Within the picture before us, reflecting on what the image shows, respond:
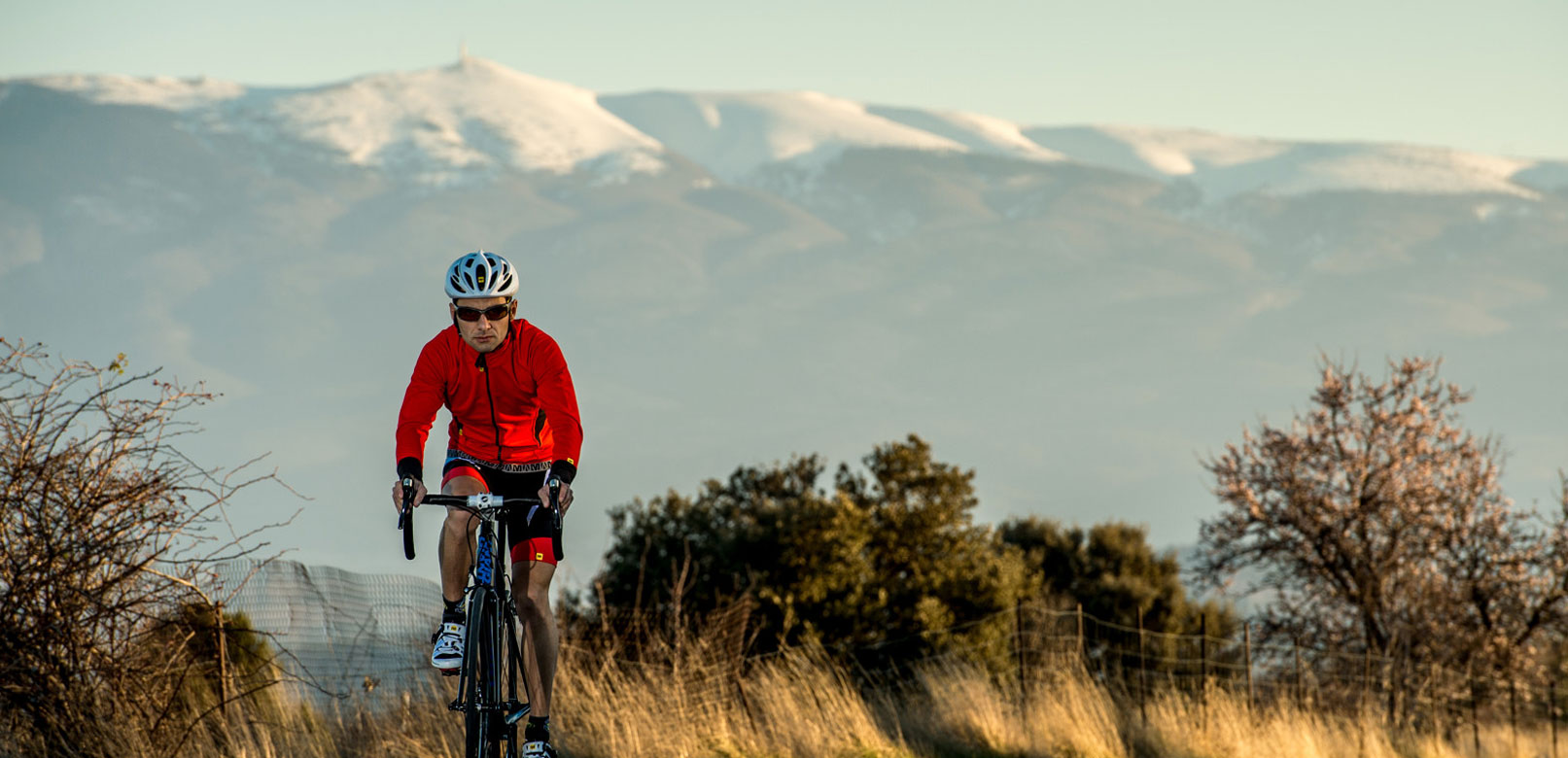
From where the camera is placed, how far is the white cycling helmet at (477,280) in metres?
6.26

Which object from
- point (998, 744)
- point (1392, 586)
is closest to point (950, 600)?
point (1392, 586)

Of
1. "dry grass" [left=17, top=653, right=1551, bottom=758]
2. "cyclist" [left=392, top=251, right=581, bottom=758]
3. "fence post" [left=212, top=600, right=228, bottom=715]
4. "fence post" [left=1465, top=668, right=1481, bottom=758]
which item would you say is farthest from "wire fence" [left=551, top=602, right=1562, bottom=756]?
"cyclist" [left=392, top=251, right=581, bottom=758]

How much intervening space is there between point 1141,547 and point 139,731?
39.4 meters

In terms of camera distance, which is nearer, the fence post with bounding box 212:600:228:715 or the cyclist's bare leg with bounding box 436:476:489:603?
the cyclist's bare leg with bounding box 436:476:489:603

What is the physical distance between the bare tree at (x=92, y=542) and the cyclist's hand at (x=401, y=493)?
1997mm

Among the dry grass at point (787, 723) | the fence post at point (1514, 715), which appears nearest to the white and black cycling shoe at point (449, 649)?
the dry grass at point (787, 723)

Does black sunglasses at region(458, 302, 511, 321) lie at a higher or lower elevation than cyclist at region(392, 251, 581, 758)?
higher

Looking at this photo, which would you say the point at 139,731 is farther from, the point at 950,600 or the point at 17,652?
the point at 950,600

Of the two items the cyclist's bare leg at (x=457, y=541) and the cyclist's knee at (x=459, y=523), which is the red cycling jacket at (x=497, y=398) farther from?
the cyclist's knee at (x=459, y=523)

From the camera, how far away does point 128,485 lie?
26.4 ft

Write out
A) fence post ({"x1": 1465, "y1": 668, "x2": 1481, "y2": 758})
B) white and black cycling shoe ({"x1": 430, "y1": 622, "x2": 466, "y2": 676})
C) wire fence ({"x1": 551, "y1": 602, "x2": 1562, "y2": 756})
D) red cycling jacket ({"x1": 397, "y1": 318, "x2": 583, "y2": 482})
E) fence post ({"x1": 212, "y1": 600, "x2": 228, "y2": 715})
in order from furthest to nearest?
fence post ({"x1": 1465, "y1": 668, "x2": 1481, "y2": 758}) < wire fence ({"x1": 551, "y1": 602, "x2": 1562, "y2": 756}) < fence post ({"x1": 212, "y1": 600, "x2": 228, "y2": 715}) < red cycling jacket ({"x1": 397, "y1": 318, "x2": 583, "y2": 482}) < white and black cycling shoe ({"x1": 430, "y1": 622, "x2": 466, "y2": 676})

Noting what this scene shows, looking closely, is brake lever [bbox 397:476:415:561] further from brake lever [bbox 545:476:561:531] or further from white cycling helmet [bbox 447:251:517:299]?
white cycling helmet [bbox 447:251:517:299]

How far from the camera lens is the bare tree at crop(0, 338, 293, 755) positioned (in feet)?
25.4

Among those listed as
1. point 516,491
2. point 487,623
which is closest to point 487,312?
point 516,491
